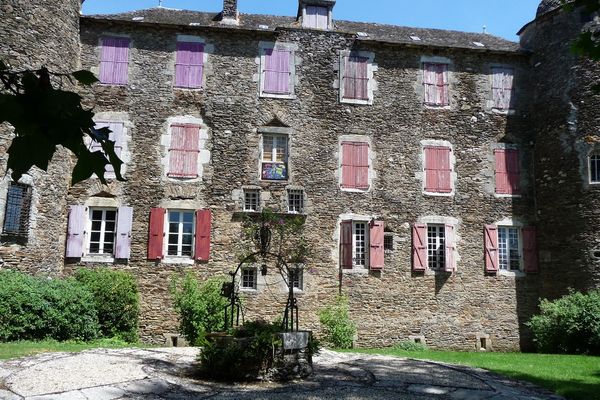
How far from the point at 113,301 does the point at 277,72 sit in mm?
7991

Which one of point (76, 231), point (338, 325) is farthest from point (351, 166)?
point (76, 231)

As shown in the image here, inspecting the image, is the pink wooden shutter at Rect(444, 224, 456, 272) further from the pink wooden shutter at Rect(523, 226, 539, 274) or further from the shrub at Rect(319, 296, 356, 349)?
the shrub at Rect(319, 296, 356, 349)

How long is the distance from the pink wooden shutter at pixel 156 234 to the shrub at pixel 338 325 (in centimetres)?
477

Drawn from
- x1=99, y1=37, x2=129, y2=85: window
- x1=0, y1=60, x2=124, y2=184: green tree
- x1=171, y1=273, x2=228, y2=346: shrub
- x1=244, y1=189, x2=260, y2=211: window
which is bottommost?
x1=171, y1=273, x2=228, y2=346: shrub

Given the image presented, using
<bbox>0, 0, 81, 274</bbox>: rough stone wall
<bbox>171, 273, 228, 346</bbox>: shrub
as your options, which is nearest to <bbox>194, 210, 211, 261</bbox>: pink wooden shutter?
<bbox>171, 273, 228, 346</bbox>: shrub

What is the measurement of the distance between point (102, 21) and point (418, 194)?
1045 centimetres

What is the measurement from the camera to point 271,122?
1619 centimetres

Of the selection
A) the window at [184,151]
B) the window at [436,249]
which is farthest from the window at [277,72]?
the window at [436,249]

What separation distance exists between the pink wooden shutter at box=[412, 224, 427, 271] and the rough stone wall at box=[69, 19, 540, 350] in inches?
9.9

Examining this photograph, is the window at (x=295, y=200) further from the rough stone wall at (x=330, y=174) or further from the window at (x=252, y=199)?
the window at (x=252, y=199)

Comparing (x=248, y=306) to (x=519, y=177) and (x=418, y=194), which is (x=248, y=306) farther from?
(x=519, y=177)

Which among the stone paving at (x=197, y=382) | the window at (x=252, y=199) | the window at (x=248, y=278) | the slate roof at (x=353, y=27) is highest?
the slate roof at (x=353, y=27)

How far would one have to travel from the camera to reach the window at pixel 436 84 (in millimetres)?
17016

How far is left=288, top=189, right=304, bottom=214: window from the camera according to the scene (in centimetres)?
1585
